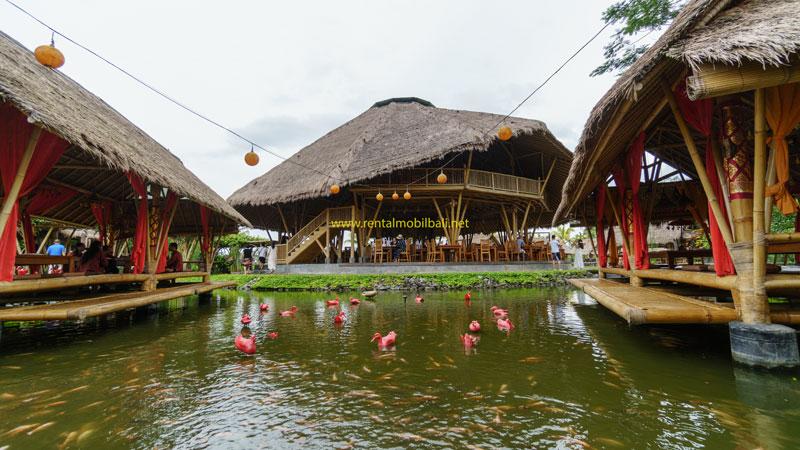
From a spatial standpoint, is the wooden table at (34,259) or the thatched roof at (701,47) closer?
the thatched roof at (701,47)

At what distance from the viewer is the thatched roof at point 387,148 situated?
13672 millimetres

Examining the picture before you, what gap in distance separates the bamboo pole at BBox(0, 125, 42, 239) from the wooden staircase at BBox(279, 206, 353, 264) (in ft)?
35.6

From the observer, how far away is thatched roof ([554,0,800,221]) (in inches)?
107

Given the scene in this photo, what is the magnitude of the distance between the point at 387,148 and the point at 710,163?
12438 mm

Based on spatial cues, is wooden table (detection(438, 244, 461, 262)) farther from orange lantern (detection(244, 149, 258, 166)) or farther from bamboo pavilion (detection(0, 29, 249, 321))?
orange lantern (detection(244, 149, 258, 166))

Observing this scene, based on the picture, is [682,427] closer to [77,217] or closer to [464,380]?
[464,380]

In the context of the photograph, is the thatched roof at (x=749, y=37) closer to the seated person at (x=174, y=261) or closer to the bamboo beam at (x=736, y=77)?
the bamboo beam at (x=736, y=77)

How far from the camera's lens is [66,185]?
7.86m

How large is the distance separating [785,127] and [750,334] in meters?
1.84

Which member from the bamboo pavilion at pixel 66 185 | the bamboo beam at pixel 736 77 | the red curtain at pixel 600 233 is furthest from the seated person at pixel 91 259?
the red curtain at pixel 600 233

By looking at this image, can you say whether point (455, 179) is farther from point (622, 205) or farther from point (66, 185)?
point (66, 185)

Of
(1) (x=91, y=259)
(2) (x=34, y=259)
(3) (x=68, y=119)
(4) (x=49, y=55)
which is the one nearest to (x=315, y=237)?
(1) (x=91, y=259)

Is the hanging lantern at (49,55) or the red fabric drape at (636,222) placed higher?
the hanging lantern at (49,55)

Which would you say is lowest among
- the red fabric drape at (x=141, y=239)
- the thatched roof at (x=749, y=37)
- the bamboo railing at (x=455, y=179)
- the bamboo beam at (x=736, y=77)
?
the red fabric drape at (x=141, y=239)
